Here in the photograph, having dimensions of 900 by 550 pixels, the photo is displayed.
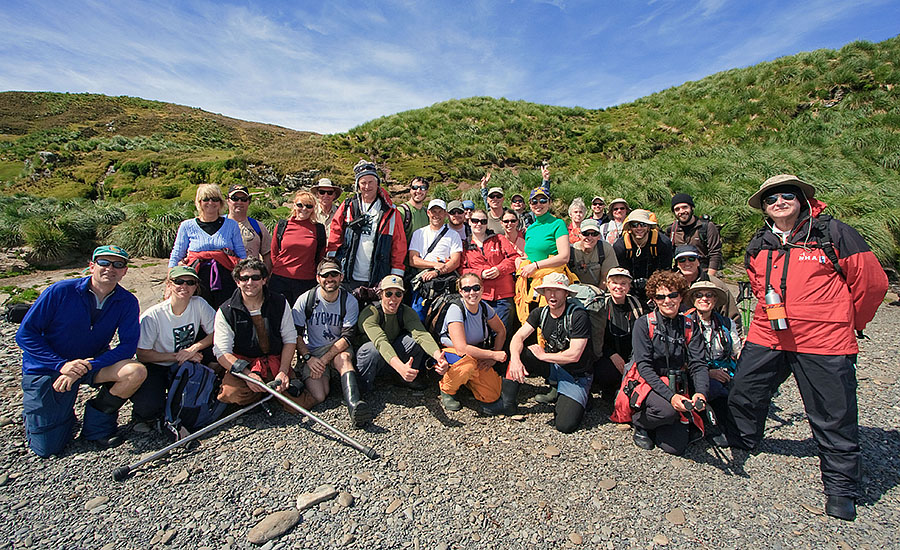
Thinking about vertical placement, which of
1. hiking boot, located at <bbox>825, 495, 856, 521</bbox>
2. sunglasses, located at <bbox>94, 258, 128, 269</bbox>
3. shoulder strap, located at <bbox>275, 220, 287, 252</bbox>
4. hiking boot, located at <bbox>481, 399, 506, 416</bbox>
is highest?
shoulder strap, located at <bbox>275, 220, 287, 252</bbox>

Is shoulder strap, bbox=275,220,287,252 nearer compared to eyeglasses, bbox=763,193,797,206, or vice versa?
eyeglasses, bbox=763,193,797,206

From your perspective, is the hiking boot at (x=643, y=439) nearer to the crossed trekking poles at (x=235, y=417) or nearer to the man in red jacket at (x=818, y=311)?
the man in red jacket at (x=818, y=311)

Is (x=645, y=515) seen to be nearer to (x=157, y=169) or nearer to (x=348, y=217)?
(x=348, y=217)

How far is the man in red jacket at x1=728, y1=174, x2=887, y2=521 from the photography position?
3041 mm

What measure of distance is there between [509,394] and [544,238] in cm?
213

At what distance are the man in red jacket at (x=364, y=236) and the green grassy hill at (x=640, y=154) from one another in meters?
8.86

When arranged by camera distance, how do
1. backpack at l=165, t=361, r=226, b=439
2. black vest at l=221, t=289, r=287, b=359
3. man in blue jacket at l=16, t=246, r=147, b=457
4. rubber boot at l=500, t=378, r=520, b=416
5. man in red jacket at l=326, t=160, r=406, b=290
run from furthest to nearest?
1. man in red jacket at l=326, t=160, r=406, b=290
2. rubber boot at l=500, t=378, r=520, b=416
3. black vest at l=221, t=289, r=287, b=359
4. backpack at l=165, t=361, r=226, b=439
5. man in blue jacket at l=16, t=246, r=147, b=457

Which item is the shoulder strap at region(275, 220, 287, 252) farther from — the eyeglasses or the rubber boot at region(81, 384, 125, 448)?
the eyeglasses

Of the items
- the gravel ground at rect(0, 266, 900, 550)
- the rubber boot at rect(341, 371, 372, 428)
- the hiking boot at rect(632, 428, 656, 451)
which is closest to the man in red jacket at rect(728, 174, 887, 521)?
the gravel ground at rect(0, 266, 900, 550)

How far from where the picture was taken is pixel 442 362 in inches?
169

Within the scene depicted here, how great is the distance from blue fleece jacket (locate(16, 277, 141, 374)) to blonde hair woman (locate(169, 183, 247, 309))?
0.87 m

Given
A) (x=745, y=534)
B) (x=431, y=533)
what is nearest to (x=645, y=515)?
(x=745, y=534)

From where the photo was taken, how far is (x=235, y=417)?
405 cm

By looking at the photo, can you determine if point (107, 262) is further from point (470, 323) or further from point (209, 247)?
point (470, 323)
